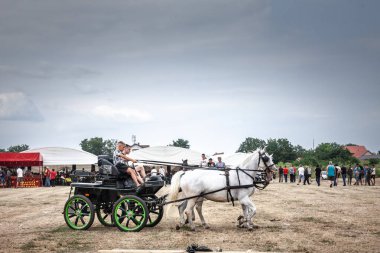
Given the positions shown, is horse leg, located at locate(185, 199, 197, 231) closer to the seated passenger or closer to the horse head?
the seated passenger

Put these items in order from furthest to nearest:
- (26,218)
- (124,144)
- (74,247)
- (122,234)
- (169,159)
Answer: (169,159)
(26,218)
(124,144)
(122,234)
(74,247)

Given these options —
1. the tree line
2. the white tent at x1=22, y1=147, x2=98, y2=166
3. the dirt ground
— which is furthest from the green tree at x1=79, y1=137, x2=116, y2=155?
the dirt ground

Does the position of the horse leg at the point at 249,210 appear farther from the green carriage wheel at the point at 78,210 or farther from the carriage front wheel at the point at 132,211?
the green carriage wheel at the point at 78,210

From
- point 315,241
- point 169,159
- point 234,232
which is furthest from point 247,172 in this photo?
point 169,159

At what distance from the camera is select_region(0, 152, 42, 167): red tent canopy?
35.9 metres

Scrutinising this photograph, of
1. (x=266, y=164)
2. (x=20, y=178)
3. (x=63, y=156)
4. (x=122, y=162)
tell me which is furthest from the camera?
(x=63, y=156)

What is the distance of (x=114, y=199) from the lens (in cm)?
1092

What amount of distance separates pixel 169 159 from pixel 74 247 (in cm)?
2783

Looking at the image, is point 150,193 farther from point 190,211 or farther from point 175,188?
point 190,211

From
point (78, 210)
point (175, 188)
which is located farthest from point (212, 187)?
point (78, 210)

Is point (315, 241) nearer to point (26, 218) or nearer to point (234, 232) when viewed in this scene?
point (234, 232)

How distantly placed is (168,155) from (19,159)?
12.5 metres

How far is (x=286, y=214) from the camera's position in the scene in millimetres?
14180

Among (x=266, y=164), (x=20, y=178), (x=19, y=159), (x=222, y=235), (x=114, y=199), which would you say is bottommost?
(x=20, y=178)
